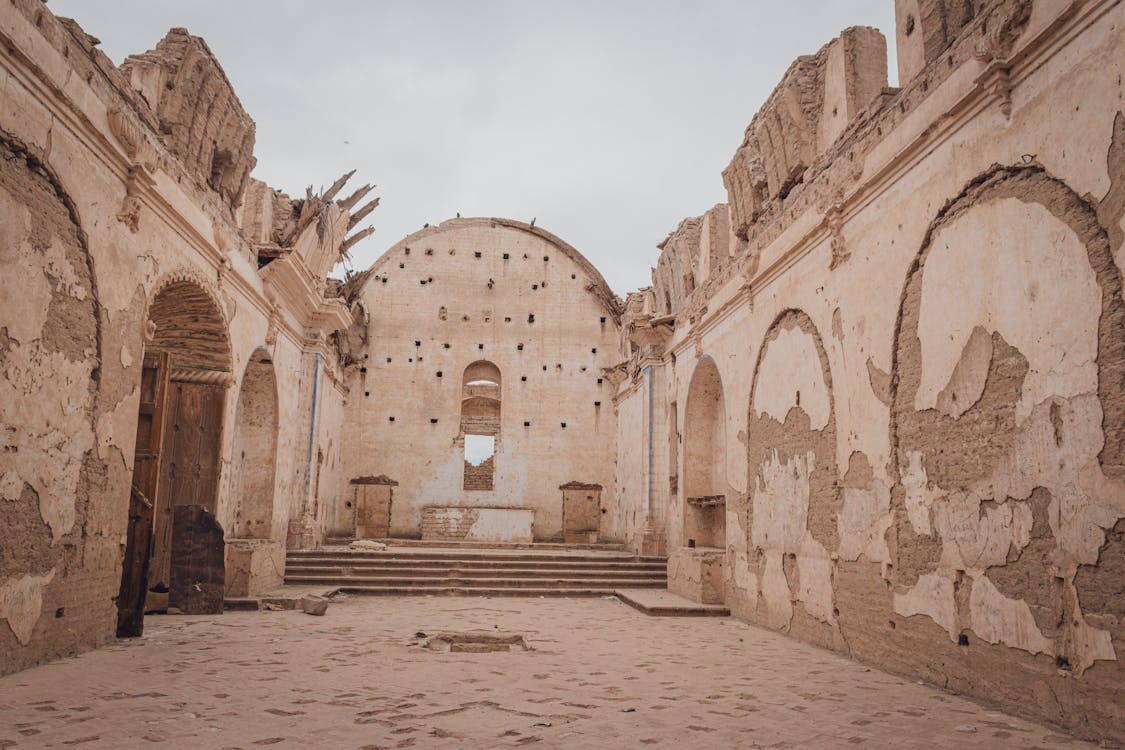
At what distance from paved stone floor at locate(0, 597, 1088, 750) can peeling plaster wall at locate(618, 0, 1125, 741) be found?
1.70 feet

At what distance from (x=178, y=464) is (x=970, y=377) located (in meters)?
8.90

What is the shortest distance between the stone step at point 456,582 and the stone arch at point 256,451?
42.8 inches

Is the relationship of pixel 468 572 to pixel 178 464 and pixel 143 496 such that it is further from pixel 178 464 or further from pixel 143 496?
pixel 143 496

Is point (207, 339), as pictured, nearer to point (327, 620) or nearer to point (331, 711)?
point (327, 620)

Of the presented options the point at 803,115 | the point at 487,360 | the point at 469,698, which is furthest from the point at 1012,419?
the point at 487,360

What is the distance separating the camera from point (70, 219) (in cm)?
591

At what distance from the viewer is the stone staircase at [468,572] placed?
12.2 meters

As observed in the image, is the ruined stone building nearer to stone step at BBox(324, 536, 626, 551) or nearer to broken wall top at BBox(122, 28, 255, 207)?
broken wall top at BBox(122, 28, 255, 207)

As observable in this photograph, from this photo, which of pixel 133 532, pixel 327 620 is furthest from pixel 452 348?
pixel 133 532

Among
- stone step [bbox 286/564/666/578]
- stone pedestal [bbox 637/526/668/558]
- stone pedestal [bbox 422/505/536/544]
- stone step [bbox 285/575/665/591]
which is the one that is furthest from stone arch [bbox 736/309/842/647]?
stone pedestal [bbox 422/505/536/544]

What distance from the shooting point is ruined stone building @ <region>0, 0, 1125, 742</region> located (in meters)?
4.33

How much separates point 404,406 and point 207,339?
1010 centimetres

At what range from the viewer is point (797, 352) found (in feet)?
27.4

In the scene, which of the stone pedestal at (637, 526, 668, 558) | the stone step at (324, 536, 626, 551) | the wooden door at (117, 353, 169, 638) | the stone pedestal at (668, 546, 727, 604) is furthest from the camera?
the stone step at (324, 536, 626, 551)
